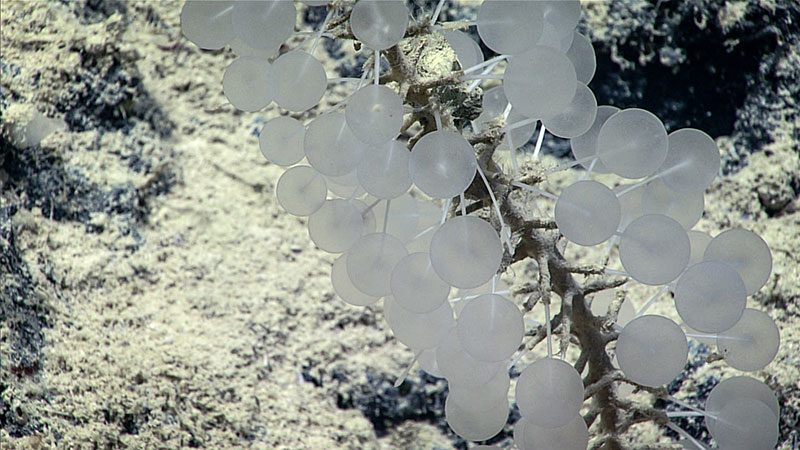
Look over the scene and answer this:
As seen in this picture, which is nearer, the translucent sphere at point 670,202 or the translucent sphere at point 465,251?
the translucent sphere at point 465,251

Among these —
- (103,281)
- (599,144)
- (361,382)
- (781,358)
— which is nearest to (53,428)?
(103,281)

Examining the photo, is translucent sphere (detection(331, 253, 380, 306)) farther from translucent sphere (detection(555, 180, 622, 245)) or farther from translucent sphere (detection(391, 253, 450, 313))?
translucent sphere (detection(555, 180, 622, 245))

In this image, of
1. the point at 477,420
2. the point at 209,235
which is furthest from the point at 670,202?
the point at 209,235

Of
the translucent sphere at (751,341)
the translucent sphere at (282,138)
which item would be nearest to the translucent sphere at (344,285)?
the translucent sphere at (282,138)

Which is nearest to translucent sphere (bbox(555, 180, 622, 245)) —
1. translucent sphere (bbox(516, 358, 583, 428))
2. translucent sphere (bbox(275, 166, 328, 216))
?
translucent sphere (bbox(516, 358, 583, 428))

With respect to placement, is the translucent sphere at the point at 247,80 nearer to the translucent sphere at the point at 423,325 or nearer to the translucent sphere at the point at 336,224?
the translucent sphere at the point at 336,224

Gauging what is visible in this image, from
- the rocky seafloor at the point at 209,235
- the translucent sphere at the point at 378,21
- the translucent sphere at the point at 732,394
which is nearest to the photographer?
the translucent sphere at the point at 378,21

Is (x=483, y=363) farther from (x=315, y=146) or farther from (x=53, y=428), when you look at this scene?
(x=53, y=428)
